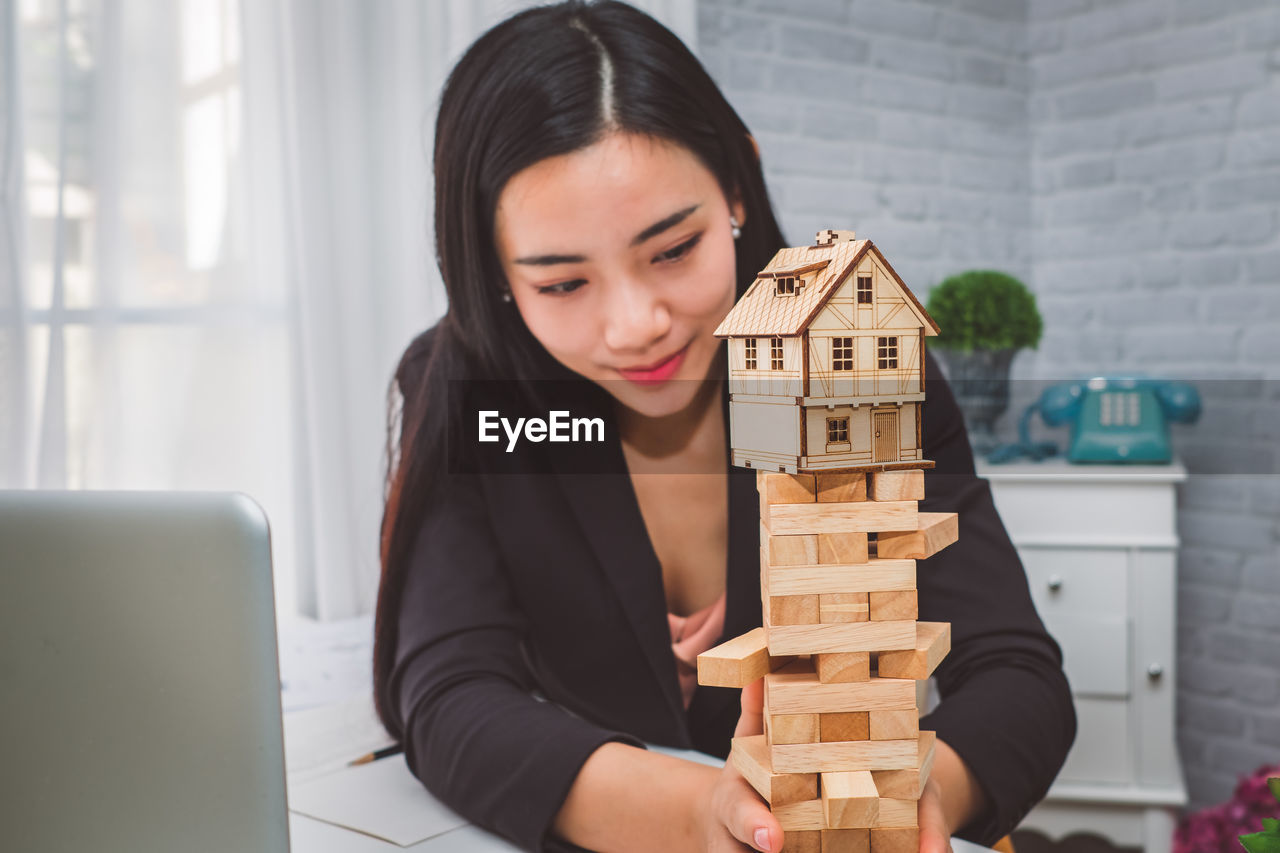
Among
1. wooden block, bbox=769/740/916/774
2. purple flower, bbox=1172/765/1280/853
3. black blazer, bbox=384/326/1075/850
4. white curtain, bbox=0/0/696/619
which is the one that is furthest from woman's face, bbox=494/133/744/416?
purple flower, bbox=1172/765/1280/853

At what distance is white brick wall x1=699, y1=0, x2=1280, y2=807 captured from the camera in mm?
1870

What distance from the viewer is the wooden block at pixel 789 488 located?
488 mm

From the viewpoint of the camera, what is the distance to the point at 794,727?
1.64 ft

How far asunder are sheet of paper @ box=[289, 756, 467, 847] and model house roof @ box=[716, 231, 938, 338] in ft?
1.58

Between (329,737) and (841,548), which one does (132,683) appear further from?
(329,737)

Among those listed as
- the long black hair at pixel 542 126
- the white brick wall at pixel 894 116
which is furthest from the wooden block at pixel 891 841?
the white brick wall at pixel 894 116

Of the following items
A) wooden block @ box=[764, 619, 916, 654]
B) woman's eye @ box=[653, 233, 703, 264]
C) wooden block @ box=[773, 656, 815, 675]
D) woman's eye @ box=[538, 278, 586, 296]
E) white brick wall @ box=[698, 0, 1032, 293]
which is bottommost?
wooden block @ box=[773, 656, 815, 675]

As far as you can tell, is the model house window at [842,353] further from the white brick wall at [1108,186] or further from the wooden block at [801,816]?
the white brick wall at [1108,186]

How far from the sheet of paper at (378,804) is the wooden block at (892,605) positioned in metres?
0.43

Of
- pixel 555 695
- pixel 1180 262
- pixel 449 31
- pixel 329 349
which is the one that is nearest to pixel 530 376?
pixel 555 695

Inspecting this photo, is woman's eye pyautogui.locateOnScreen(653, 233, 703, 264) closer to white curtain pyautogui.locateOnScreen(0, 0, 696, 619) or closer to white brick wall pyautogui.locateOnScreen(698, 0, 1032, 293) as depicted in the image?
white curtain pyautogui.locateOnScreen(0, 0, 696, 619)

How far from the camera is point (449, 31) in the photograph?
1.66 meters

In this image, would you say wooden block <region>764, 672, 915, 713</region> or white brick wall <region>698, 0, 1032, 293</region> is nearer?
wooden block <region>764, 672, 915, 713</region>

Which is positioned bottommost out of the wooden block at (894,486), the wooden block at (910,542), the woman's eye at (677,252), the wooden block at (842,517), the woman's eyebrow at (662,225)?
the wooden block at (910,542)
